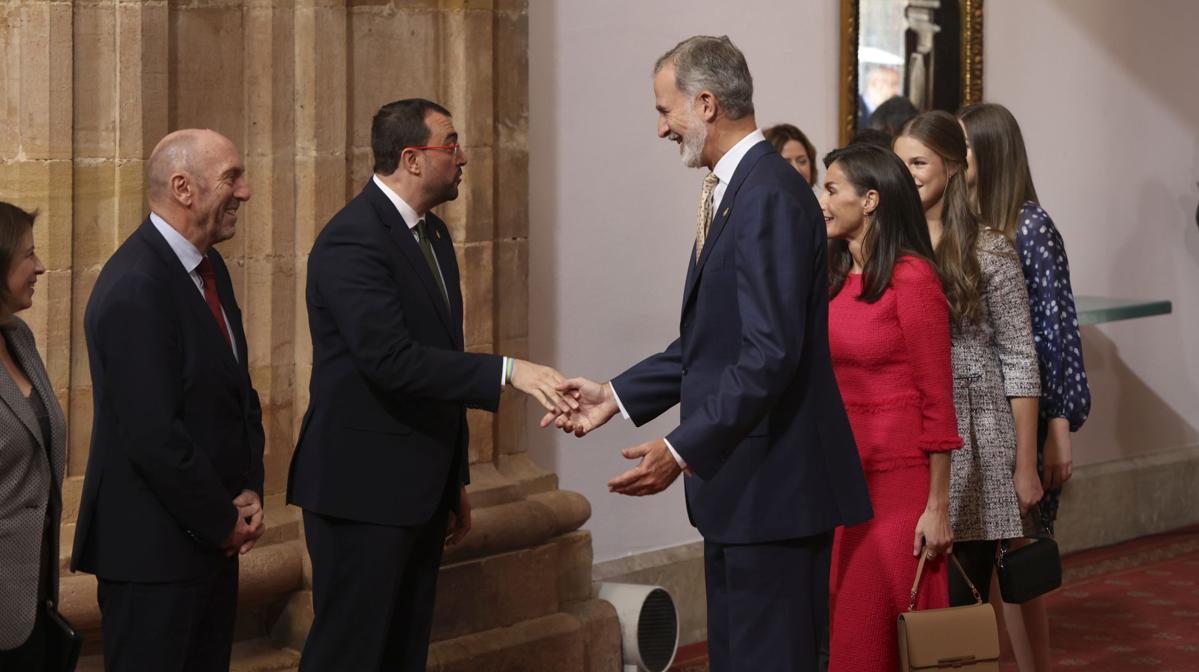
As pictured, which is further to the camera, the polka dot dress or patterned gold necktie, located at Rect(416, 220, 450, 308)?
the polka dot dress

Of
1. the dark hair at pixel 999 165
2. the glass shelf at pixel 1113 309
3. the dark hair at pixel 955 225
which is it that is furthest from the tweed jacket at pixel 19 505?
the glass shelf at pixel 1113 309

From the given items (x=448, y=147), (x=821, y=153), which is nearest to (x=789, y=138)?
(x=821, y=153)

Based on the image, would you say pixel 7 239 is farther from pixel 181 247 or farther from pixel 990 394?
pixel 990 394

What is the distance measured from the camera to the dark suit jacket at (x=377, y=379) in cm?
417

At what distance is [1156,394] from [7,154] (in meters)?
6.69

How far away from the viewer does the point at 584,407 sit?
4375 millimetres

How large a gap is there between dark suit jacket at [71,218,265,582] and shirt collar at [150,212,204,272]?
3 centimetres

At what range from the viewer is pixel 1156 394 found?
9.15 m

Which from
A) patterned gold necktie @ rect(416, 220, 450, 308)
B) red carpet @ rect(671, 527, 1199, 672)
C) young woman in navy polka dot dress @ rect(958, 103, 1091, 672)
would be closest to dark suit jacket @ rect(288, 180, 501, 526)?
patterned gold necktie @ rect(416, 220, 450, 308)

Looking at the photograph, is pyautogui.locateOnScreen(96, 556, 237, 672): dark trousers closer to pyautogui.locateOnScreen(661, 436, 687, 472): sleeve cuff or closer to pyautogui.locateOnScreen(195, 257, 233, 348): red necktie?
pyautogui.locateOnScreen(195, 257, 233, 348): red necktie

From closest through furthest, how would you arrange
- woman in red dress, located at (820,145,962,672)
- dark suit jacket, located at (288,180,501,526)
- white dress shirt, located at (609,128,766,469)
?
white dress shirt, located at (609,128,766,469) → dark suit jacket, located at (288,180,501,526) → woman in red dress, located at (820,145,962,672)

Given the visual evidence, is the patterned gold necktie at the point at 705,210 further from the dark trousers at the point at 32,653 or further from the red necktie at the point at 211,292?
the dark trousers at the point at 32,653

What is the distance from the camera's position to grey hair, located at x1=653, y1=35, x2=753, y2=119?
3.77 meters

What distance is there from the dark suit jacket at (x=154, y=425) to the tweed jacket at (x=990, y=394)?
213 cm
